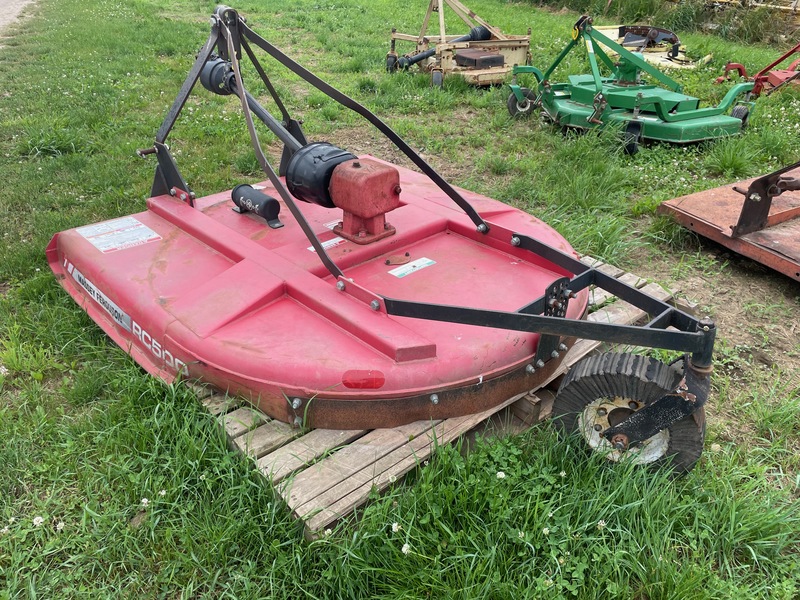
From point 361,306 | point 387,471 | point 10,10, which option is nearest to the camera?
point 387,471

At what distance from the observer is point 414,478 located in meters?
1.94

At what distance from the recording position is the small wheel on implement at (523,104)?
5355 mm

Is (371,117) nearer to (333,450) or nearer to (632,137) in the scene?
(333,450)

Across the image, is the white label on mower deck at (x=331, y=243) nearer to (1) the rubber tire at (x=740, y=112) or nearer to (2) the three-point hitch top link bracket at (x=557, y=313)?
(2) the three-point hitch top link bracket at (x=557, y=313)

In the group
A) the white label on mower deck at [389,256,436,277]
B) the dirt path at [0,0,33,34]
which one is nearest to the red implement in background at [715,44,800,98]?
the white label on mower deck at [389,256,436,277]

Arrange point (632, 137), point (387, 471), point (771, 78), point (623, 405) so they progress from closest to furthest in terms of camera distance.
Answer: point (387, 471) < point (623, 405) < point (632, 137) < point (771, 78)

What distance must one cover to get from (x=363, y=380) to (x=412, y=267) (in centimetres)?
Result: 68

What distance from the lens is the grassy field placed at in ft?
5.58

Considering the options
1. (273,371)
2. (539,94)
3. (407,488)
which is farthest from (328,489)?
(539,94)

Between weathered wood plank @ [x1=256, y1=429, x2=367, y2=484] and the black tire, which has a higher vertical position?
the black tire

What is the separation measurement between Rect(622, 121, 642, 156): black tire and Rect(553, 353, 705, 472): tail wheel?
320 cm

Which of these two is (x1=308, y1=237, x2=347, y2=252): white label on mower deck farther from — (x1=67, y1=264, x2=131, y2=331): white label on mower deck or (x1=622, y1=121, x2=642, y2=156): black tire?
(x1=622, y1=121, x2=642, y2=156): black tire

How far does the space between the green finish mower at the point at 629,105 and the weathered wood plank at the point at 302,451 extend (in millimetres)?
3620

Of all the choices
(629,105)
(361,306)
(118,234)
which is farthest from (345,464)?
(629,105)
